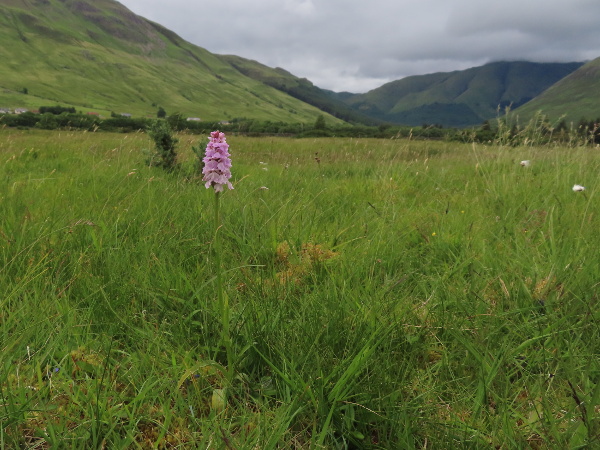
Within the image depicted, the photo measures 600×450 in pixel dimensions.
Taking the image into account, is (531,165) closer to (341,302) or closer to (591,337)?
(591,337)

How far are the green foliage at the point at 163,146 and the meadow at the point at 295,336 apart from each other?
2881 mm

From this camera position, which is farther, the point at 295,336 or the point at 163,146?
the point at 163,146

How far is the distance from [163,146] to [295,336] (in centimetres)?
593

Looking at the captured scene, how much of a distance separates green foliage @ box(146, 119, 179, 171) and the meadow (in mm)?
2881

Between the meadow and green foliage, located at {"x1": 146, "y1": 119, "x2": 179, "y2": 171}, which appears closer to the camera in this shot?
the meadow

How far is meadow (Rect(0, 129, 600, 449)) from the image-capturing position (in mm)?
1503

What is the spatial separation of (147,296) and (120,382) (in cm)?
65

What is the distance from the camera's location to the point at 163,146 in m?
6.73

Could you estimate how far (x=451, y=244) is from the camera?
3318 millimetres

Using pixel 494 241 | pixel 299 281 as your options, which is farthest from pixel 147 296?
pixel 494 241

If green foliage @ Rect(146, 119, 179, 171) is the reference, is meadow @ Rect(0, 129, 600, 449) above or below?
below

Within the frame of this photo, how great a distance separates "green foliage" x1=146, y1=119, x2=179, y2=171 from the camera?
6.43 m

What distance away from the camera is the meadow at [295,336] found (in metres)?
1.50

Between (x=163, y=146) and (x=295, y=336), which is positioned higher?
(x=163, y=146)
